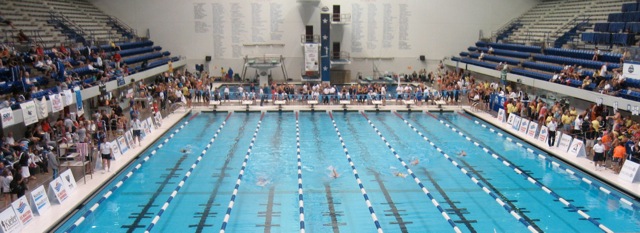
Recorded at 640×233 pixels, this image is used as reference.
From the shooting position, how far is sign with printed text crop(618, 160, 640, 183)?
12336mm

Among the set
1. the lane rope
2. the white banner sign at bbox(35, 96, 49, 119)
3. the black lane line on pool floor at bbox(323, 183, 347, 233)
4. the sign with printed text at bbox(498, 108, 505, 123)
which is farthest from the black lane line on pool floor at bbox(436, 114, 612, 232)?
the white banner sign at bbox(35, 96, 49, 119)

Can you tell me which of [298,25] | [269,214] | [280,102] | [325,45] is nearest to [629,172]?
[269,214]

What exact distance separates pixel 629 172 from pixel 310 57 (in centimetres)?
2192

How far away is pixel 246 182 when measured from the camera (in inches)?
512

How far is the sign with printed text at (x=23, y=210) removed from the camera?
9.38 metres

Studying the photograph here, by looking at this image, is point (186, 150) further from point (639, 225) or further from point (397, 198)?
point (639, 225)

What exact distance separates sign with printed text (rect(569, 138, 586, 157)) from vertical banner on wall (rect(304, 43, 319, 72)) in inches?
756

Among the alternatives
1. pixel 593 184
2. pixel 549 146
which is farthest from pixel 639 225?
pixel 549 146

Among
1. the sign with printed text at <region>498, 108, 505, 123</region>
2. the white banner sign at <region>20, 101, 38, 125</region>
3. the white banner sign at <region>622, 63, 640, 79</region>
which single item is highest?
the white banner sign at <region>622, 63, 640, 79</region>

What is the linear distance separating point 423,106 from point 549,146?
905 cm

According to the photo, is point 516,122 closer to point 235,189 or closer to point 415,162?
point 415,162

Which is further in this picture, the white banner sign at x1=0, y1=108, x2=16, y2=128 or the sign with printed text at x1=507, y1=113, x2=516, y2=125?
the sign with printed text at x1=507, y1=113, x2=516, y2=125

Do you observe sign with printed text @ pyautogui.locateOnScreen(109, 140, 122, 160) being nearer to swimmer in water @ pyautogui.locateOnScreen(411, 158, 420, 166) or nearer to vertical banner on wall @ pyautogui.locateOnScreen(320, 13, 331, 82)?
swimmer in water @ pyautogui.locateOnScreen(411, 158, 420, 166)

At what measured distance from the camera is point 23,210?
9648 mm
